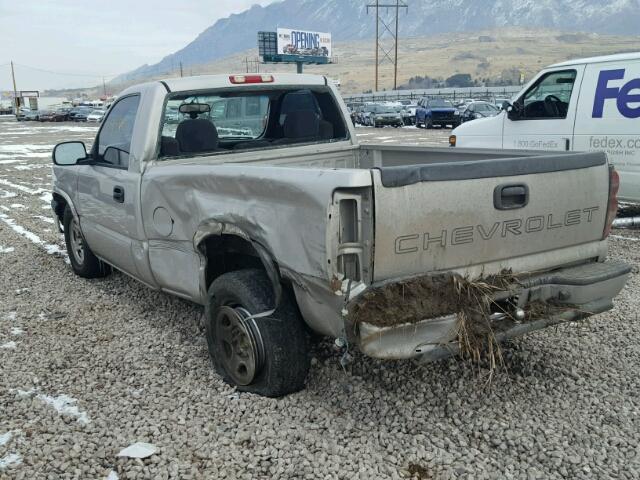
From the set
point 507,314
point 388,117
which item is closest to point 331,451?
point 507,314

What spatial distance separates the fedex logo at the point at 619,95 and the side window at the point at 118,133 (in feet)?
18.6

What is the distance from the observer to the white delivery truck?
756cm

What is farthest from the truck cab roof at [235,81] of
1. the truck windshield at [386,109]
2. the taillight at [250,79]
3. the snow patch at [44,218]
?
the truck windshield at [386,109]

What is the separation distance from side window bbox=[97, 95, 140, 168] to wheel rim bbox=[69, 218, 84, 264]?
46.0 inches

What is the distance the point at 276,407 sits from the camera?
142 inches

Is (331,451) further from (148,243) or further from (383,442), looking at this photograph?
(148,243)

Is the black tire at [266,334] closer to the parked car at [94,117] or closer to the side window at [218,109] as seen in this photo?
the side window at [218,109]

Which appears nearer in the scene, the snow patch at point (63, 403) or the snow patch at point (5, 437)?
the snow patch at point (5, 437)

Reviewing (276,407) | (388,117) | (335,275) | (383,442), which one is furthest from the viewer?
(388,117)

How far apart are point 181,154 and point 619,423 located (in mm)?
3349

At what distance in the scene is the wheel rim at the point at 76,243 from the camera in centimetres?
629

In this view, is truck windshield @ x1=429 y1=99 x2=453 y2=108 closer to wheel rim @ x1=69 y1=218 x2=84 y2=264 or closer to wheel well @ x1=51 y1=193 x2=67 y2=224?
wheel well @ x1=51 y1=193 x2=67 y2=224

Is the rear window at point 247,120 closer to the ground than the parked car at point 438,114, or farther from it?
farther from it

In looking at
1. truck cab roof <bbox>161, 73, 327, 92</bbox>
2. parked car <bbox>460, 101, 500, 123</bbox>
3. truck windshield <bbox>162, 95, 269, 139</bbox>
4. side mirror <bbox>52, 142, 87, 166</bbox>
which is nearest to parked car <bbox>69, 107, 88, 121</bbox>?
parked car <bbox>460, 101, 500, 123</bbox>
